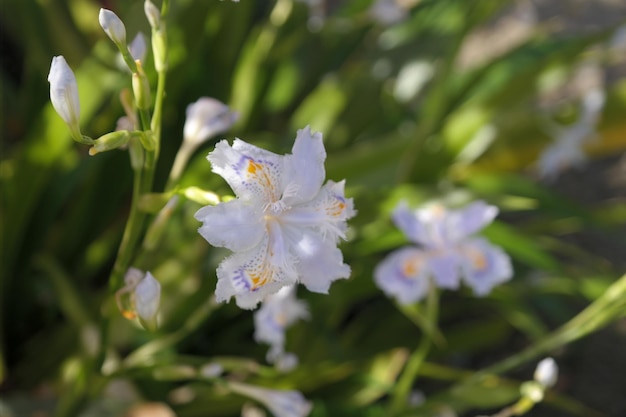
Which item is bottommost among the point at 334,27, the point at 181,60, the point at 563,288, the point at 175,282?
the point at 563,288

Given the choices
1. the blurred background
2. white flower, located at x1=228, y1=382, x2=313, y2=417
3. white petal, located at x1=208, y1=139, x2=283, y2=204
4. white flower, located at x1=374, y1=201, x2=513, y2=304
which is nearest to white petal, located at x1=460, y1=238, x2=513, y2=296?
white flower, located at x1=374, y1=201, x2=513, y2=304

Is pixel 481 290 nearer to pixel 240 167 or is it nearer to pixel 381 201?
pixel 381 201

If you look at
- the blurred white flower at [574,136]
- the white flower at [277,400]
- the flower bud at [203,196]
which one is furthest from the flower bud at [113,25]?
the blurred white flower at [574,136]

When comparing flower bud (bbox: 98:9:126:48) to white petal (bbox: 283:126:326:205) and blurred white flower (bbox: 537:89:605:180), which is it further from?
blurred white flower (bbox: 537:89:605:180)

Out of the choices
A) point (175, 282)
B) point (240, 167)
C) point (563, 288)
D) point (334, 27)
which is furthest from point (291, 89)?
point (240, 167)

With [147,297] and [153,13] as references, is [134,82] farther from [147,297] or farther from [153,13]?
[147,297]

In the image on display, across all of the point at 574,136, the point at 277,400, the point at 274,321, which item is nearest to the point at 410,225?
the point at 274,321

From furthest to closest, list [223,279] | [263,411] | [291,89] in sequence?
[291,89] → [263,411] → [223,279]
